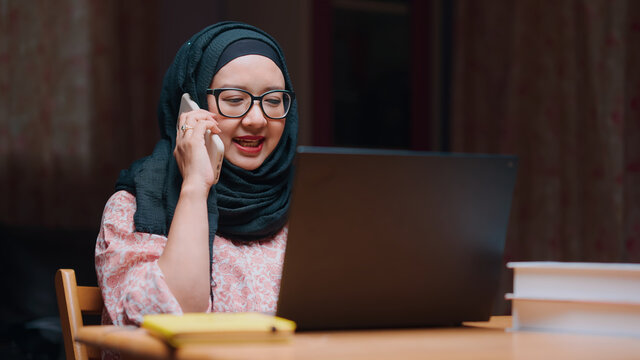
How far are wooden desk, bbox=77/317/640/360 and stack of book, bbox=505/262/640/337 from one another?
0.02 metres

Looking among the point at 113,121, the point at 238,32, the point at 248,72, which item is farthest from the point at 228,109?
the point at 113,121

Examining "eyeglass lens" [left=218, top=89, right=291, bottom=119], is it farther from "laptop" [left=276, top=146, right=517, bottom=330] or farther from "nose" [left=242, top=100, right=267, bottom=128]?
"laptop" [left=276, top=146, right=517, bottom=330]

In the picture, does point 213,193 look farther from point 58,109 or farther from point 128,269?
point 58,109

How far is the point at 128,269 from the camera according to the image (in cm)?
132

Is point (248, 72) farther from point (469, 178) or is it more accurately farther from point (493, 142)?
point (493, 142)

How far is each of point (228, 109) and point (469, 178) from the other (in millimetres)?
720

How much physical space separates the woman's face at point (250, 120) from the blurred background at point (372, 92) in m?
1.80

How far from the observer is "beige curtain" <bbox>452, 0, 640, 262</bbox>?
3.21 metres

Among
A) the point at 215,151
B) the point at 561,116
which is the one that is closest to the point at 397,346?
the point at 215,151

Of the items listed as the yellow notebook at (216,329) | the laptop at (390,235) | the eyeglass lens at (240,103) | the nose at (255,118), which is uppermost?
the eyeglass lens at (240,103)

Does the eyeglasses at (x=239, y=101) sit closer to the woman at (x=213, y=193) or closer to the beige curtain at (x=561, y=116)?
the woman at (x=213, y=193)

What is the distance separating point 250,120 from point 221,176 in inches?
6.2

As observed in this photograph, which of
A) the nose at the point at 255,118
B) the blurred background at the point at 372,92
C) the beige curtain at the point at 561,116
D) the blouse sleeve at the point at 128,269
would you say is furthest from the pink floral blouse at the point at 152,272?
the beige curtain at the point at 561,116

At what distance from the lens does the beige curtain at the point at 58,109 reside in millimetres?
3352
